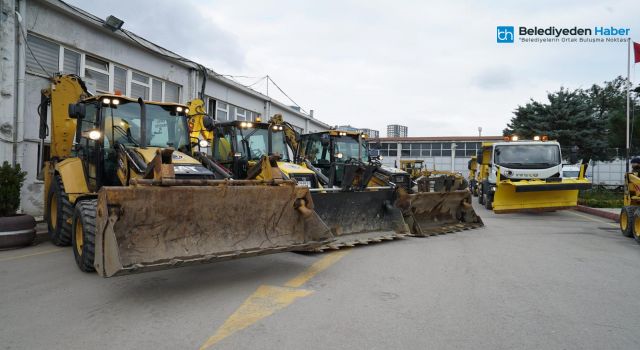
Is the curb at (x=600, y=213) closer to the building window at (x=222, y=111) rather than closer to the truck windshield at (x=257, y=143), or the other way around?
the truck windshield at (x=257, y=143)

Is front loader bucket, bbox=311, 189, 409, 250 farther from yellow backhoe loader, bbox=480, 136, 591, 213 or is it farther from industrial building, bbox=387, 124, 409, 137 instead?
industrial building, bbox=387, 124, 409, 137

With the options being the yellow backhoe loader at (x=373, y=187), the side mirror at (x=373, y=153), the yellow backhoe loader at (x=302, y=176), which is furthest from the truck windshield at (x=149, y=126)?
the side mirror at (x=373, y=153)

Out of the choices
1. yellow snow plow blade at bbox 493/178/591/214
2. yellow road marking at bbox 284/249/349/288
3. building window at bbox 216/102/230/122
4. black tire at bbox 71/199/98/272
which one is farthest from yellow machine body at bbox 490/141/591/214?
building window at bbox 216/102/230/122

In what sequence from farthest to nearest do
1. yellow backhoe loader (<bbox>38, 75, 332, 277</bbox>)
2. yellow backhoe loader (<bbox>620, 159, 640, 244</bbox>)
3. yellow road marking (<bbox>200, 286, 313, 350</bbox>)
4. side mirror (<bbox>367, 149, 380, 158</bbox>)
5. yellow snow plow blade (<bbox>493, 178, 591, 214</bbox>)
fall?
side mirror (<bbox>367, 149, 380, 158</bbox>) → yellow snow plow blade (<bbox>493, 178, 591, 214</bbox>) → yellow backhoe loader (<bbox>620, 159, 640, 244</bbox>) → yellow backhoe loader (<bbox>38, 75, 332, 277</bbox>) → yellow road marking (<bbox>200, 286, 313, 350</bbox>)

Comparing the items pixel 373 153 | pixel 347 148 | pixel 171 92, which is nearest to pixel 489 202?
pixel 373 153

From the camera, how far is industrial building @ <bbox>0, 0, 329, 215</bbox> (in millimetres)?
9914

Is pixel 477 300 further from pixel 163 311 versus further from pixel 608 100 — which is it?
pixel 608 100

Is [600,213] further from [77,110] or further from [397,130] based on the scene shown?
[397,130]

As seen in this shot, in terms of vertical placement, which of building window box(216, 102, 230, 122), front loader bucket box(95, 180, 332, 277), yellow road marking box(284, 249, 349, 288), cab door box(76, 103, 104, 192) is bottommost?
yellow road marking box(284, 249, 349, 288)

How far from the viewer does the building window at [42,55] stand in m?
10.6

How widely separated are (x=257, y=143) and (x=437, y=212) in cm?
452

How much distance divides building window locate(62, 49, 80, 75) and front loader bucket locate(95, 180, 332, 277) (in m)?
8.83

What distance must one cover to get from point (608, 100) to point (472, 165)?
24825 mm

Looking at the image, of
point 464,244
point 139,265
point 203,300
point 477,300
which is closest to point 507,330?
point 477,300
